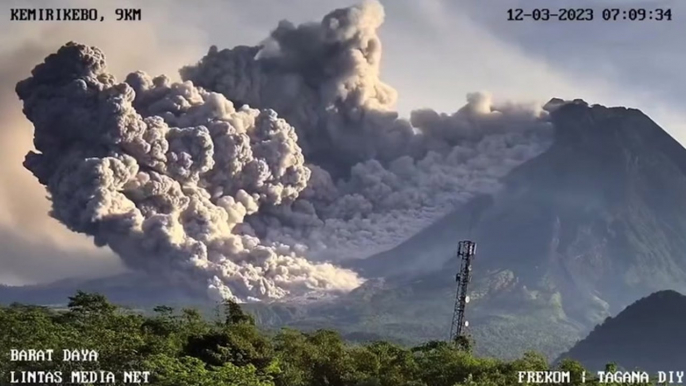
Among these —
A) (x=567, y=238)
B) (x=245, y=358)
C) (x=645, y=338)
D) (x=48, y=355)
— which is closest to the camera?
(x=48, y=355)

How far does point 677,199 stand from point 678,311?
26.5m

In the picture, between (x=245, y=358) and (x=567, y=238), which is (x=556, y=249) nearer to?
(x=567, y=238)

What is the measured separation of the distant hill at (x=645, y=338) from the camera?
5616cm

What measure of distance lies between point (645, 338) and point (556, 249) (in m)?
20.6

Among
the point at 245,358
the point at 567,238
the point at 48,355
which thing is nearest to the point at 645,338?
the point at 567,238

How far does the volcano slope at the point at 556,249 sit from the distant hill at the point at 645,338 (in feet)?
8.35

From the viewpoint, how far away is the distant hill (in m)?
56.2

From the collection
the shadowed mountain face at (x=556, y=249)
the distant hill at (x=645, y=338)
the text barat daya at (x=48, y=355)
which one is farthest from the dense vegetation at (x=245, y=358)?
the distant hill at (x=645, y=338)

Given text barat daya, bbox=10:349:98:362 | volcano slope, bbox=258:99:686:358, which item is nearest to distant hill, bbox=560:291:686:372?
volcano slope, bbox=258:99:686:358

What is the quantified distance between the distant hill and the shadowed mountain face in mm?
2737

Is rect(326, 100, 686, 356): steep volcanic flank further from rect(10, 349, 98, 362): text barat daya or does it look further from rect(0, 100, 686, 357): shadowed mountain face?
rect(10, 349, 98, 362): text barat daya

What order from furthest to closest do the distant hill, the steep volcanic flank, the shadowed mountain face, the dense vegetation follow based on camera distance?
1. the steep volcanic flank
2. the shadowed mountain face
3. the distant hill
4. the dense vegetation

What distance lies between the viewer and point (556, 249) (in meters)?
77.8

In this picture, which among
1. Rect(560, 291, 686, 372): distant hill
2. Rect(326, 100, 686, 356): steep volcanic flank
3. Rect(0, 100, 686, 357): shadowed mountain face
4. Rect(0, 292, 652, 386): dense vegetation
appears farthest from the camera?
Rect(326, 100, 686, 356): steep volcanic flank
